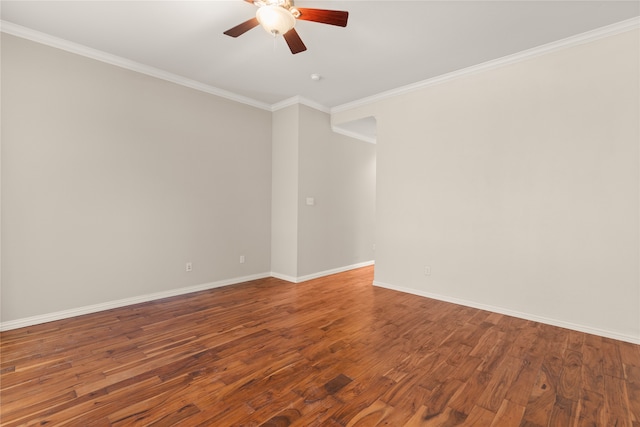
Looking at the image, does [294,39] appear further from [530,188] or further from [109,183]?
[530,188]

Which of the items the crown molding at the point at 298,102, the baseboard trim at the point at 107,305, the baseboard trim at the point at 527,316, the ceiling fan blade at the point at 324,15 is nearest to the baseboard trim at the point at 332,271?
the baseboard trim at the point at 107,305

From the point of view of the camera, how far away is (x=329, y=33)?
2.90 metres

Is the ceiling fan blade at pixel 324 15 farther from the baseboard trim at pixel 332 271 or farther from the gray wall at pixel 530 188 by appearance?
the baseboard trim at pixel 332 271

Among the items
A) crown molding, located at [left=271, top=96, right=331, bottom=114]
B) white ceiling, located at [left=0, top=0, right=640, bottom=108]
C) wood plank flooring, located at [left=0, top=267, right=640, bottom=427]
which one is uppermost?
white ceiling, located at [left=0, top=0, right=640, bottom=108]

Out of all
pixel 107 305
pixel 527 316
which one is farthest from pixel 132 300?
pixel 527 316

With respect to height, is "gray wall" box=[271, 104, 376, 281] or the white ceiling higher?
the white ceiling

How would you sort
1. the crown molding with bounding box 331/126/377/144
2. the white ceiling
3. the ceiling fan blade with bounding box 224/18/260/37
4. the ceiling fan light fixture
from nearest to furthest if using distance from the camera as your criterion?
the ceiling fan light fixture
the ceiling fan blade with bounding box 224/18/260/37
the white ceiling
the crown molding with bounding box 331/126/377/144

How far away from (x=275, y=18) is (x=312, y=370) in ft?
8.57

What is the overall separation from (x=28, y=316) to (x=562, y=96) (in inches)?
230

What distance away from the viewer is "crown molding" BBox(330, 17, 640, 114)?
2.74 meters

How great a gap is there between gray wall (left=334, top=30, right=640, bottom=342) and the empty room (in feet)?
0.07

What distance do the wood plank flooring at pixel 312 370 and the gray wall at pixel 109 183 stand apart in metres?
0.50

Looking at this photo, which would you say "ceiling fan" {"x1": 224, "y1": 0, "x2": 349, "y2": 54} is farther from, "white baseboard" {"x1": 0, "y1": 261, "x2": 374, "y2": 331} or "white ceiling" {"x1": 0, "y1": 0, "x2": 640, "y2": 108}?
"white baseboard" {"x1": 0, "y1": 261, "x2": 374, "y2": 331}

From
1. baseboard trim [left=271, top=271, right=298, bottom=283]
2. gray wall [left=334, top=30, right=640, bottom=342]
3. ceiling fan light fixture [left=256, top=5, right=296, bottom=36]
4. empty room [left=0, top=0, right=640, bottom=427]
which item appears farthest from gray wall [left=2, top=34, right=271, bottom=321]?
gray wall [left=334, top=30, right=640, bottom=342]
